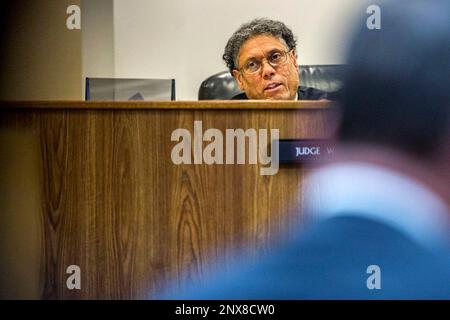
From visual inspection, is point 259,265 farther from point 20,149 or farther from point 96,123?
point 20,149

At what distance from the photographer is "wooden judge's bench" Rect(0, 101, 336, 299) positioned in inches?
41.4

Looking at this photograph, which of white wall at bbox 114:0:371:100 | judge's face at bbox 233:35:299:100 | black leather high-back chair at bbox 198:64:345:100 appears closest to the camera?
judge's face at bbox 233:35:299:100

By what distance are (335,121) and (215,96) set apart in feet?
4.15

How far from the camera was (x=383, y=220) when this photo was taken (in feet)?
3.45

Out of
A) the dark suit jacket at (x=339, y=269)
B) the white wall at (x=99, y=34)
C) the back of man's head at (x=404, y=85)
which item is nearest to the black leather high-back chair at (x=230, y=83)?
the white wall at (x=99, y=34)

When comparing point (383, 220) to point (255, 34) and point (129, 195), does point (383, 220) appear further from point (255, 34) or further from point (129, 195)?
point (255, 34)

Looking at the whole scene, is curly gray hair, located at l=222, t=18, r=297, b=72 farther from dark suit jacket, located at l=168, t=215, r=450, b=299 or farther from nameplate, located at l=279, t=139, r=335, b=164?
dark suit jacket, located at l=168, t=215, r=450, b=299

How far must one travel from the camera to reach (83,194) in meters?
1.06

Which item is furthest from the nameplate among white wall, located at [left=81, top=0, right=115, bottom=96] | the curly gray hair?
white wall, located at [left=81, top=0, right=115, bottom=96]

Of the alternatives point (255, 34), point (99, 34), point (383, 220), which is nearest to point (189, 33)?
point (99, 34)

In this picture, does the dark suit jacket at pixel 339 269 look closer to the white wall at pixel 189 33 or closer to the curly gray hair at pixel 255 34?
the curly gray hair at pixel 255 34

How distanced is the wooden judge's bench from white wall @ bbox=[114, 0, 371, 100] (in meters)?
1.58

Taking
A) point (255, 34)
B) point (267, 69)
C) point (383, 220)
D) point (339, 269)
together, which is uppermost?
point (255, 34)

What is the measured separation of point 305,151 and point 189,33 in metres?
1.80
